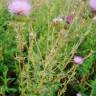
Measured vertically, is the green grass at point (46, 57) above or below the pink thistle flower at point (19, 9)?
below

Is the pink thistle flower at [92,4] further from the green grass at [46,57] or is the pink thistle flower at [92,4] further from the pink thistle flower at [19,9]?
the pink thistle flower at [19,9]

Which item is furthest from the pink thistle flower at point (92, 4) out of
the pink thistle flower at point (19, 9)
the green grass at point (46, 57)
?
the pink thistle flower at point (19, 9)

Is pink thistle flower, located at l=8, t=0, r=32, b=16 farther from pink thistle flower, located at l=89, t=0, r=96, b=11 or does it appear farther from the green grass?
pink thistle flower, located at l=89, t=0, r=96, b=11

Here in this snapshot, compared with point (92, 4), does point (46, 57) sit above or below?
below

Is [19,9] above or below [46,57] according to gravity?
above

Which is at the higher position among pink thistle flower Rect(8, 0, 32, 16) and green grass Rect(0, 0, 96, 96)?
pink thistle flower Rect(8, 0, 32, 16)

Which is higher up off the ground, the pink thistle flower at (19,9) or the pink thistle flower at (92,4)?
the pink thistle flower at (92,4)

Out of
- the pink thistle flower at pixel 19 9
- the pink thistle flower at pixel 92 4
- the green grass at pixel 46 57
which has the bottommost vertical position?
the green grass at pixel 46 57

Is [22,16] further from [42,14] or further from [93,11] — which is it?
[42,14]

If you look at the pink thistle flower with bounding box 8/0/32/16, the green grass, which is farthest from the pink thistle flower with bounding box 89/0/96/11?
the pink thistle flower with bounding box 8/0/32/16
